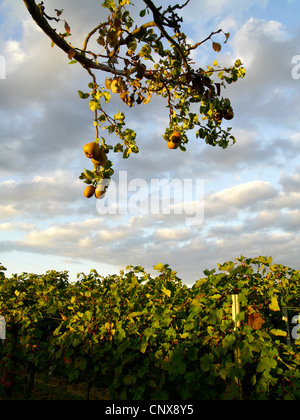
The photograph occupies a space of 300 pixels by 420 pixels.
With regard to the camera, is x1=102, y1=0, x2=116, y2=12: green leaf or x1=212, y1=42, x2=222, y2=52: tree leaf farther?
x1=212, y1=42, x2=222, y2=52: tree leaf

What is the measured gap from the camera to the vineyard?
11.5 ft

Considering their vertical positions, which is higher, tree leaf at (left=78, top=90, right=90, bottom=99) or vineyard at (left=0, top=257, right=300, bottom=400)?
tree leaf at (left=78, top=90, right=90, bottom=99)

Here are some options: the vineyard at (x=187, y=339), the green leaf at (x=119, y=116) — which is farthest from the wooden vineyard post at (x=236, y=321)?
the green leaf at (x=119, y=116)

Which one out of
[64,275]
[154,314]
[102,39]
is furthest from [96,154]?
[64,275]

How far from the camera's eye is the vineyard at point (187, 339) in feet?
11.5

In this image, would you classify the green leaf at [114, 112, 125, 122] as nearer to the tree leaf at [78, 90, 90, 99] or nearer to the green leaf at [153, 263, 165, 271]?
the tree leaf at [78, 90, 90, 99]

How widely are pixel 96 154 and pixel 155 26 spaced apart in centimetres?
138

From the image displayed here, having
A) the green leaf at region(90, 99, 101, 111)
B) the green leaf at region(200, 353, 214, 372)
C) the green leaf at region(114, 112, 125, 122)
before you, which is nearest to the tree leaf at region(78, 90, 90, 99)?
the green leaf at region(90, 99, 101, 111)

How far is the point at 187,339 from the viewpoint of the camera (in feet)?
12.7

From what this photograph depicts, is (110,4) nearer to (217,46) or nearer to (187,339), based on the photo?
(217,46)

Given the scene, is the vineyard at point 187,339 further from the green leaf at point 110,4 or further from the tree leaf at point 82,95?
the green leaf at point 110,4

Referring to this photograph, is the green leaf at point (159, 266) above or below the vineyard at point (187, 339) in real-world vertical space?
above

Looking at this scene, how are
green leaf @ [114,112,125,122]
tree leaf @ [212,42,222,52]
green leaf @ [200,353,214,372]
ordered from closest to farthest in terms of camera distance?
green leaf @ [200,353,214,372], tree leaf @ [212,42,222,52], green leaf @ [114,112,125,122]
